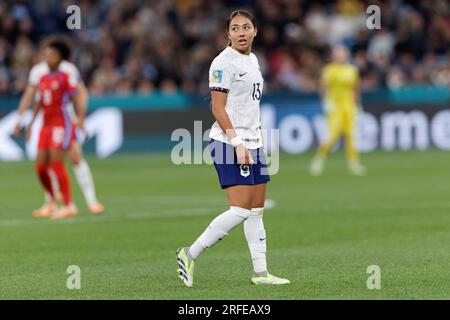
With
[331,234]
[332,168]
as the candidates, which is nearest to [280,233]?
[331,234]

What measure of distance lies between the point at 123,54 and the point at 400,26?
789 cm

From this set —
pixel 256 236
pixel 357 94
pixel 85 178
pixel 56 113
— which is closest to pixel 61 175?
pixel 85 178

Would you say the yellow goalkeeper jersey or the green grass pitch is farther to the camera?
the yellow goalkeeper jersey

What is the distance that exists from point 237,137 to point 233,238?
14.8ft

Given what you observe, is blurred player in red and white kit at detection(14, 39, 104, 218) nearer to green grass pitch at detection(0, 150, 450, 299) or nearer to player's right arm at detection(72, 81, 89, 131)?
player's right arm at detection(72, 81, 89, 131)

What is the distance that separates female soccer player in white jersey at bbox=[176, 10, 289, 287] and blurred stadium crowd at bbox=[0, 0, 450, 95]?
20.1 meters

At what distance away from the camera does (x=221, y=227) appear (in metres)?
10.2

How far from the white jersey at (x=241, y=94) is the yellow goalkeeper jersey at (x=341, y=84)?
1624 centimetres

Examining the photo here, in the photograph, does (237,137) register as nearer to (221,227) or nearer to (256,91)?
(256,91)

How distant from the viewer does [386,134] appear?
29.2 metres

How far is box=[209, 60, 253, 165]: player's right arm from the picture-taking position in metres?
9.91

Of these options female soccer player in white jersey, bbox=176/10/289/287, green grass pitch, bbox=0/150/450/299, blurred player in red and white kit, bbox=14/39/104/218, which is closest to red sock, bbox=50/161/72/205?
blurred player in red and white kit, bbox=14/39/104/218

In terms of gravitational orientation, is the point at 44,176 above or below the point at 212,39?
below
